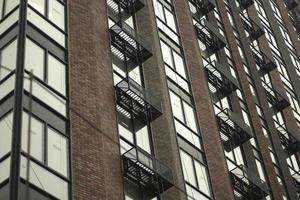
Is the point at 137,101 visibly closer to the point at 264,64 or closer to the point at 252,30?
the point at 264,64

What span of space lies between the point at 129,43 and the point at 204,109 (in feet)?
17.9

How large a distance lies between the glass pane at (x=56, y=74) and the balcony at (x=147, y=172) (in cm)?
346

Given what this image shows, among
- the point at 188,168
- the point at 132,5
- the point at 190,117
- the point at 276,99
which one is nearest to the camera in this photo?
the point at 188,168

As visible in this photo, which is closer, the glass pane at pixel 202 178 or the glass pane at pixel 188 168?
the glass pane at pixel 188 168

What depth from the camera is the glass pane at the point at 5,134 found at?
1930cm

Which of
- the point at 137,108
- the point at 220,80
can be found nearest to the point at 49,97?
the point at 137,108

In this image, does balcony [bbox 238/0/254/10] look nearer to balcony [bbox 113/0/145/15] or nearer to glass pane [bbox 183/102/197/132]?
balcony [bbox 113/0/145/15]

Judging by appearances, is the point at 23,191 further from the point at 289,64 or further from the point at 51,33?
the point at 289,64

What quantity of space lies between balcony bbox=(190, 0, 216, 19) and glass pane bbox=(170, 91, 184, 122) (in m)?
10.6

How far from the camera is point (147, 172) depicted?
24.4 metres

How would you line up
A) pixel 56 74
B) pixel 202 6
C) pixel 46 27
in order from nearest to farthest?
1. pixel 56 74
2. pixel 46 27
3. pixel 202 6

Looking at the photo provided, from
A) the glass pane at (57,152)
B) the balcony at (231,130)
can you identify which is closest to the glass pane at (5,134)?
the glass pane at (57,152)

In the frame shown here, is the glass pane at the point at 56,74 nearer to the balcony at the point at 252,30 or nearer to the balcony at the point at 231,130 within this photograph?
the balcony at the point at 231,130

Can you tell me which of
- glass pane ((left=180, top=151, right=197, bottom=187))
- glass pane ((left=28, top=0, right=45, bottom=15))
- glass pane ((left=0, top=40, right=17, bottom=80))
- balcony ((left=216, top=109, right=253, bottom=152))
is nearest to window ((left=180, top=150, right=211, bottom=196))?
glass pane ((left=180, top=151, right=197, bottom=187))
